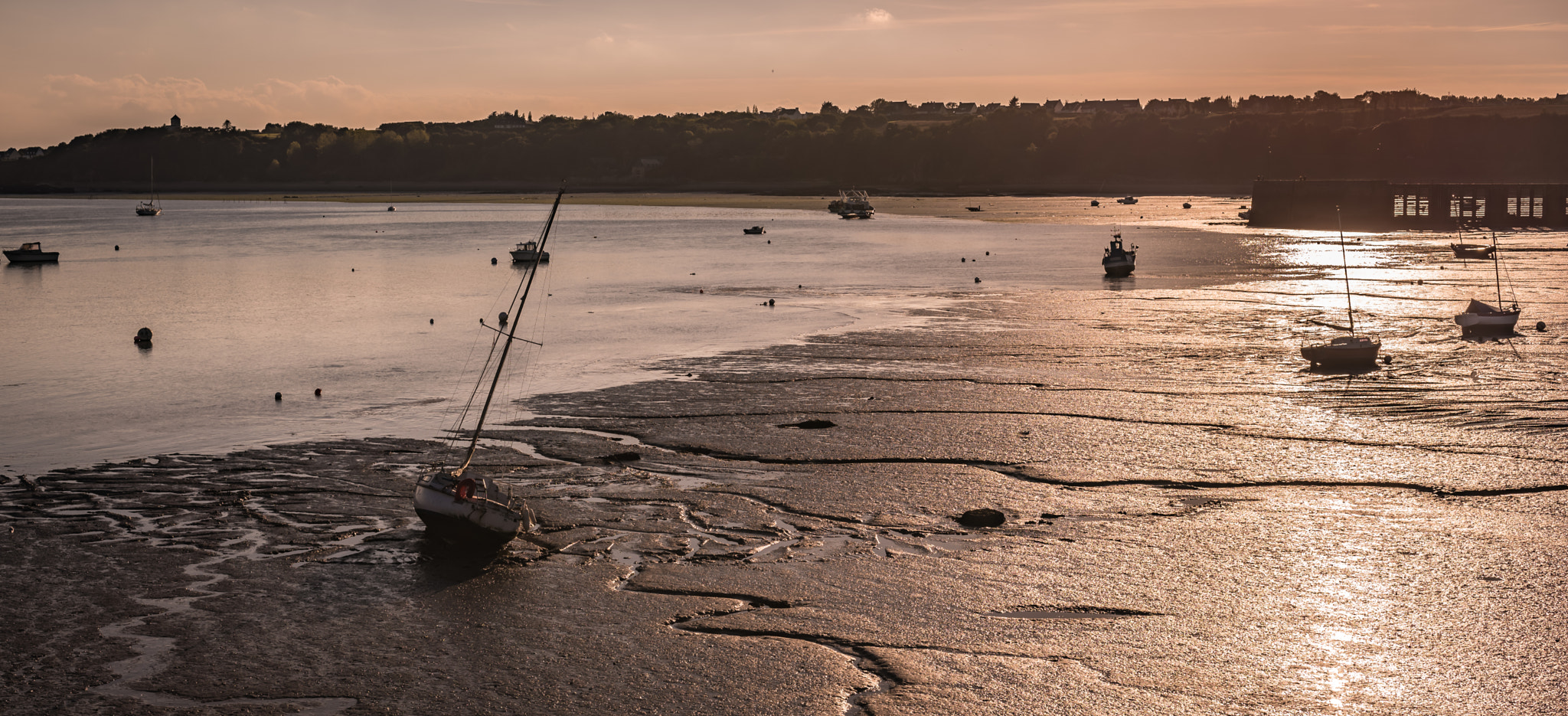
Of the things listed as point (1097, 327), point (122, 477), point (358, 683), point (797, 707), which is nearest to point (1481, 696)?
point (797, 707)

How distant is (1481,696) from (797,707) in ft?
26.1

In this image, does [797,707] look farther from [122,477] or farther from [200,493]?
[122,477]

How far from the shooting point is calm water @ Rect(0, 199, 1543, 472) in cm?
3312

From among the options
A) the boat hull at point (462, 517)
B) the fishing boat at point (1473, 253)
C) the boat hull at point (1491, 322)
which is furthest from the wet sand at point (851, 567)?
the fishing boat at point (1473, 253)

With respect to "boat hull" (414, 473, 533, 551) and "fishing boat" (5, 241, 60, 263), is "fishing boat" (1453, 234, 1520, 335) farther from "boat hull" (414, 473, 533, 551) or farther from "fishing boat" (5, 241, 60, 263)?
"fishing boat" (5, 241, 60, 263)

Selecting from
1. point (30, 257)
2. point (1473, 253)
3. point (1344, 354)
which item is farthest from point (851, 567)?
point (30, 257)

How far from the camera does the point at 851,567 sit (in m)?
20.0

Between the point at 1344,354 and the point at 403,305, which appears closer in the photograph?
the point at 1344,354

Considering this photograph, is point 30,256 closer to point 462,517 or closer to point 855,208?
point 462,517

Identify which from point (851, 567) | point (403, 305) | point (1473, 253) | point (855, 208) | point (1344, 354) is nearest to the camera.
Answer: point (851, 567)

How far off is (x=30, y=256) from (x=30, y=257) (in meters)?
0.09

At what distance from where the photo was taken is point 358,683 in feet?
51.6

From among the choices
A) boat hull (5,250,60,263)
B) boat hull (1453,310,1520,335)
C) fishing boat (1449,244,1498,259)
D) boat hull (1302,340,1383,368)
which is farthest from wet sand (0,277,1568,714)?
boat hull (5,250,60,263)

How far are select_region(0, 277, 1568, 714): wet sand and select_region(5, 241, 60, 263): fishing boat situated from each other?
7515cm
